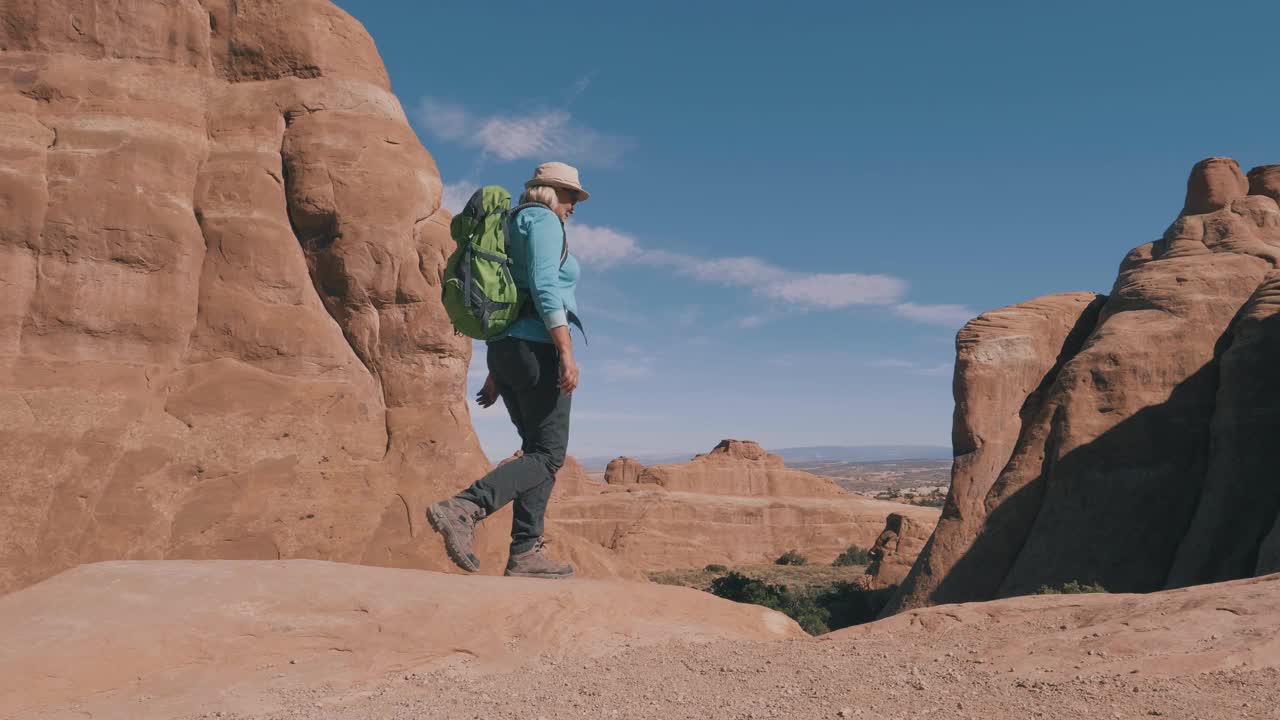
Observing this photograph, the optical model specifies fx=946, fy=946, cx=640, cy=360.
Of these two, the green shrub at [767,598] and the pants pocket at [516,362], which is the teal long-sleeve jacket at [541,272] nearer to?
the pants pocket at [516,362]

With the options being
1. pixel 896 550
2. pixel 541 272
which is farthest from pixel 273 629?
pixel 896 550

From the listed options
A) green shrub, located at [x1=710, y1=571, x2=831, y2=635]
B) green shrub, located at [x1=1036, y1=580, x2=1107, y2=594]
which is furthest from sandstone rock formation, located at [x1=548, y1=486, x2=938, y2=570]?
green shrub, located at [x1=1036, y1=580, x2=1107, y2=594]

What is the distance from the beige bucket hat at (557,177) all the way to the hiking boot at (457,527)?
1811 mm

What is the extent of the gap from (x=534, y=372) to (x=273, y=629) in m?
1.75

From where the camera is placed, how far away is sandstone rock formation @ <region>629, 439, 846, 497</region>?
173ft

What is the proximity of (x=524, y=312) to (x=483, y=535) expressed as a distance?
8.14m

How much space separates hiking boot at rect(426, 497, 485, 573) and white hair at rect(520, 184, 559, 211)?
1675 millimetres

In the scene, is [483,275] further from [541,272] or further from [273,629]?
[273,629]

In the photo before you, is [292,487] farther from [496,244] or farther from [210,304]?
[496,244]

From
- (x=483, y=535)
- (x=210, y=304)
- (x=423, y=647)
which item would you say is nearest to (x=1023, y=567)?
(x=483, y=535)

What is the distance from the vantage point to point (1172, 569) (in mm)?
14344

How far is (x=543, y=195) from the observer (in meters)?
5.21

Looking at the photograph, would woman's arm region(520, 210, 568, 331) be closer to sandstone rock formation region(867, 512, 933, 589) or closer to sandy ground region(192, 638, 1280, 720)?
sandy ground region(192, 638, 1280, 720)

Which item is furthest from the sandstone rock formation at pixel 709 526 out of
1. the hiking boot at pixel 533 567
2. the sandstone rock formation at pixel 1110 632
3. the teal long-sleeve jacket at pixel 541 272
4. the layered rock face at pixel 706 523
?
the sandstone rock formation at pixel 1110 632
